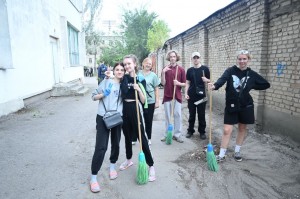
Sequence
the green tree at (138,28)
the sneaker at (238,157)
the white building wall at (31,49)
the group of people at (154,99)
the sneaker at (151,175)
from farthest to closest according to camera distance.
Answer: the green tree at (138,28) < the white building wall at (31,49) < the sneaker at (238,157) < the sneaker at (151,175) < the group of people at (154,99)

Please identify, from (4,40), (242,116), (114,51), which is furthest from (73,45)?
(114,51)

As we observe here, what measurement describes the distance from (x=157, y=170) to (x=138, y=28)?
32163 millimetres

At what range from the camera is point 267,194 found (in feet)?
10.4

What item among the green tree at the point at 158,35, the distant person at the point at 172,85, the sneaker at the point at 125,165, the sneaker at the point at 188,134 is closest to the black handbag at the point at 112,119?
the sneaker at the point at 125,165

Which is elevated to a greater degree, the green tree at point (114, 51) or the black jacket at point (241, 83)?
the green tree at point (114, 51)

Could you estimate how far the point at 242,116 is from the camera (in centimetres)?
405

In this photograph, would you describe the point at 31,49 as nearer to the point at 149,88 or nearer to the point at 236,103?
the point at 149,88

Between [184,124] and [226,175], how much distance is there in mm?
3280

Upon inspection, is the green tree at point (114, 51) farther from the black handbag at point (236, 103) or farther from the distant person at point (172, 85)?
the black handbag at point (236, 103)

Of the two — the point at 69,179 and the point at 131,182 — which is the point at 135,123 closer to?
the point at 131,182

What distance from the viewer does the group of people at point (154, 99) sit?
3367 millimetres

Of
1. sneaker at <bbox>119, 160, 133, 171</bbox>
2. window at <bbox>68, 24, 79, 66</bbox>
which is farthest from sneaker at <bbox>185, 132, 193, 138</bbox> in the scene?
window at <bbox>68, 24, 79, 66</bbox>

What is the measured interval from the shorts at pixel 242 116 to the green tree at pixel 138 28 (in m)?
30.6

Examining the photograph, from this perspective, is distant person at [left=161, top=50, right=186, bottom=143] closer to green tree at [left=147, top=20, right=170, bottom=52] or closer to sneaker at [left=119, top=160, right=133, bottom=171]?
sneaker at [left=119, top=160, right=133, bottom=171]
